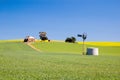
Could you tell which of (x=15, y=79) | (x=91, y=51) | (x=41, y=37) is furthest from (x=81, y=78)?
(x=41, y=37)

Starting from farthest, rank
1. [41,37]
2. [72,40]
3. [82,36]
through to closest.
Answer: [72,40], [41,37], [82,36]

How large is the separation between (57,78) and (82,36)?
50.6m

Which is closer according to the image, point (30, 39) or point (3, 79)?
point (3, 79)

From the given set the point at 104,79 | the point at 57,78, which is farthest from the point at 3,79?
the point at 104,79

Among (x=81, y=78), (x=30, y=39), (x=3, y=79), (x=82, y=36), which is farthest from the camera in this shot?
(x=30, y=39)

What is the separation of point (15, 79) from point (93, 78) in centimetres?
367

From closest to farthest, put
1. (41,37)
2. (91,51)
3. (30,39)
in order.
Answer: (91,51), (30,39), (41,37)

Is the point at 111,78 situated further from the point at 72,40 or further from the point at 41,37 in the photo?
the point at 72,40

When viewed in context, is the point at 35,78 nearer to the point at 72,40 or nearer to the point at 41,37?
the point at 41,37

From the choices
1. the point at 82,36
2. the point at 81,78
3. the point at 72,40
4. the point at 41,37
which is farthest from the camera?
the point at 72,40

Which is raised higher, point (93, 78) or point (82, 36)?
point (82, 36)

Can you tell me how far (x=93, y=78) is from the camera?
42.3 feet

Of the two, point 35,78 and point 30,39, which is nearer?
point 35,78

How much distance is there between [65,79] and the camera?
12094 mm
